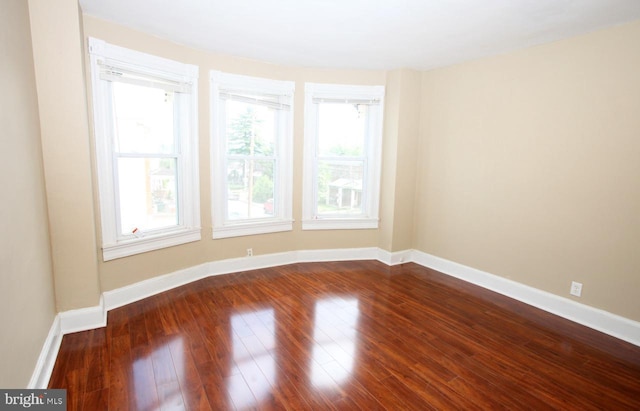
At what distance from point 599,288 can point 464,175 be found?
5.58ft

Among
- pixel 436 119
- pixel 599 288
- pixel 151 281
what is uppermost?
pixel 436 119

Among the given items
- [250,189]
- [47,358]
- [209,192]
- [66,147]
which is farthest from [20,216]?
[250,189]

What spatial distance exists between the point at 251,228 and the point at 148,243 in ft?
3.95

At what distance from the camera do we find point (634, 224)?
8.57 ft

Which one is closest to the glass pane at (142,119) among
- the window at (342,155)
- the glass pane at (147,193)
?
the glass pane at (147,193)

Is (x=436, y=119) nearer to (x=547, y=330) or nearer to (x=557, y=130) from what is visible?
(x=557, y=130)

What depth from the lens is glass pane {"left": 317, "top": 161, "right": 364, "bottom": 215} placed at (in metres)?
4.41

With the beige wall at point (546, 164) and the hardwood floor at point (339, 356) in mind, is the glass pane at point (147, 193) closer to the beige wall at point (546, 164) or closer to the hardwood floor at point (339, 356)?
the hardwood floor at point (339, 356)

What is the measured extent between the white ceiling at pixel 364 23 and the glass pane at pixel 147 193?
126 centimetres

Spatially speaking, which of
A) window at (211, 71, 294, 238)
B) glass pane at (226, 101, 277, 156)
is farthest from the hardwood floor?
glass pane at (226, 101, 277, 156)

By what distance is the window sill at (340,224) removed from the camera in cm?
440

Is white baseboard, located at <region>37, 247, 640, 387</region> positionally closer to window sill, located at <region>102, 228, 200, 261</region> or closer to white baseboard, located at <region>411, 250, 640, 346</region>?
white baseboard, located at <region>411, 250, 640, 346</region>

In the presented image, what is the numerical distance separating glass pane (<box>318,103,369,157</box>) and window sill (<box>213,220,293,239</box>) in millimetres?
1099

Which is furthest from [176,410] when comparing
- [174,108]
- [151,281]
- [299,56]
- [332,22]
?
[299,56]
